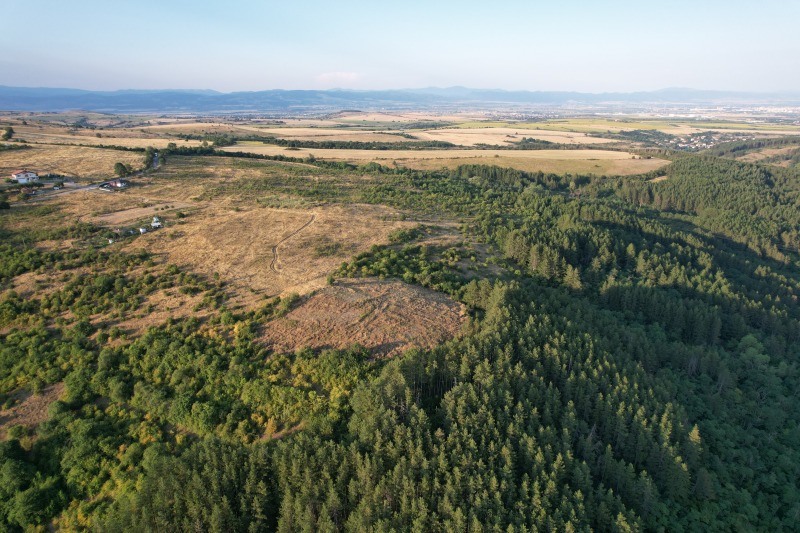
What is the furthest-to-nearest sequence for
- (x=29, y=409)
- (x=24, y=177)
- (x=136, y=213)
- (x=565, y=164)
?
(x=565, y=164)
(x=24, y=177)
(x=136, y=213)
(x=29, y=409)

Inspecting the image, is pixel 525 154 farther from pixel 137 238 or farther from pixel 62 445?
pixel 62 445

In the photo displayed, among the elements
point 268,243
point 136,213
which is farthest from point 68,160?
point 268,243

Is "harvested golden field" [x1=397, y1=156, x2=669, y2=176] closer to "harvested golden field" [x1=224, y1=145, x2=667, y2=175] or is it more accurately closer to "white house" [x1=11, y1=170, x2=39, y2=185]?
"harvested golden field" [x1=224, y1=145, x2=667, y2=175]

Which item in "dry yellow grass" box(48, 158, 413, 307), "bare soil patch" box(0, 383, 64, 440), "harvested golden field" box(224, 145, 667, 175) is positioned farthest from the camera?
"harvested golden field" box(224, 145, 667, 175)

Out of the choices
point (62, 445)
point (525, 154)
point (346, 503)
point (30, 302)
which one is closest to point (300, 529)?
point (346, 503)

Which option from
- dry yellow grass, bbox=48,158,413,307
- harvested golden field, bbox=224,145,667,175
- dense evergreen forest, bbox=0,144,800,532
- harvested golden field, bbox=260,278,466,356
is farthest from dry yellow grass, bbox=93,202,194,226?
harvested golden field, bbox=224,145,667,175

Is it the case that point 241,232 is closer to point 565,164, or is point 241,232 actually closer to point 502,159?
point 502,159
